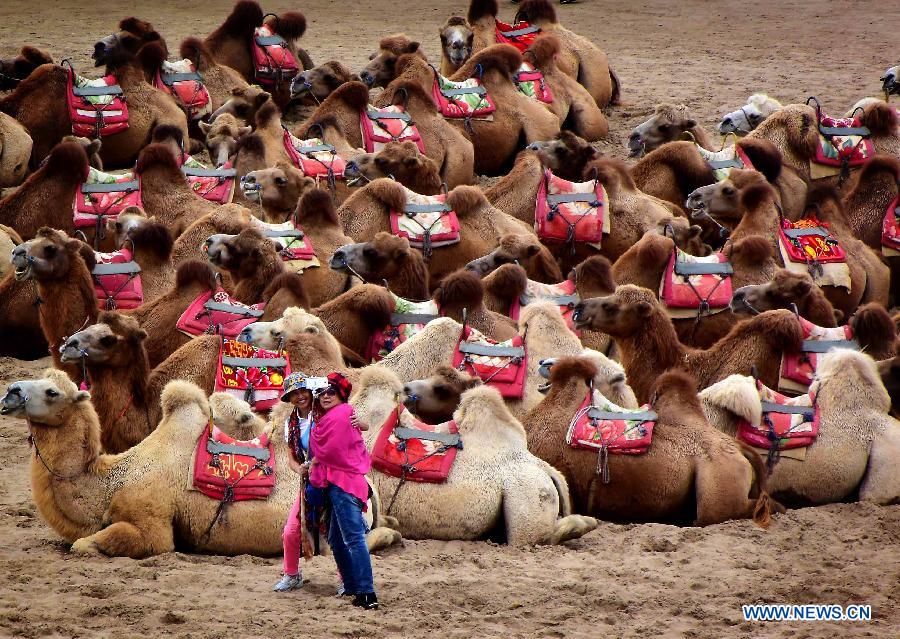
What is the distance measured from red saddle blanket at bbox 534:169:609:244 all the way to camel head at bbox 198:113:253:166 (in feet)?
8.58

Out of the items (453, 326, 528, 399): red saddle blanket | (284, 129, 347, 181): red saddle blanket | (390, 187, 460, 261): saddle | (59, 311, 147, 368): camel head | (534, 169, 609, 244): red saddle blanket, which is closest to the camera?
(59, 311, 147, 368): camel head

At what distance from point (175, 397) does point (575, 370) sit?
79.8 inches

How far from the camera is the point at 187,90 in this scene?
13734 millimetres

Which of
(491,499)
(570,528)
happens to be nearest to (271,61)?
(491,499)

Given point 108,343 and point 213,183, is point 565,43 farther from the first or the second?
point 108,343

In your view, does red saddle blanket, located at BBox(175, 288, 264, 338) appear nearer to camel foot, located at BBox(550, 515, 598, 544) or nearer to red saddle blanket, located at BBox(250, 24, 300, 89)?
camel foot, located at BBox(550, 515, 598, 544)

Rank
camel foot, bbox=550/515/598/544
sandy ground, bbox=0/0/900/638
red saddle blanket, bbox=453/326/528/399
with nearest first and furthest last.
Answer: sandy ground, bbox=0/0/900/638 < camel foot, bbox=550/515/598/544 < red saddle blanket, bbox=453/326/528/399

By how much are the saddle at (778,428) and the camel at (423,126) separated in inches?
202

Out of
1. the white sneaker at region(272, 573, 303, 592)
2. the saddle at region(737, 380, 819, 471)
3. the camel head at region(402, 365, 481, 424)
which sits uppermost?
the camel head at region(402, 365, 481, 424)

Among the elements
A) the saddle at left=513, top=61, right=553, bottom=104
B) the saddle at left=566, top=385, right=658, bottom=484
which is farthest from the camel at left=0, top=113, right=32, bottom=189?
the saddle at left=566, top=385, right=658, bottom=484

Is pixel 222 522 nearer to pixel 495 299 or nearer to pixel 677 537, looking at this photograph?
pixel 677 537

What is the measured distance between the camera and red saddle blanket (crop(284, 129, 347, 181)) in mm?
12023

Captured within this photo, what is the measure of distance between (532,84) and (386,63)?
1366 millimetres

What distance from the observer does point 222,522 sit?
6973mm
